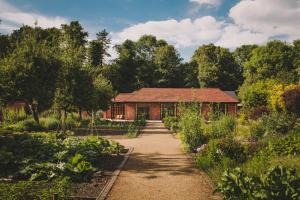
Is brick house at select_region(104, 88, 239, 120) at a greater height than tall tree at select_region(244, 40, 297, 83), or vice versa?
tall tree at select_region(244, 40, 297, 83)

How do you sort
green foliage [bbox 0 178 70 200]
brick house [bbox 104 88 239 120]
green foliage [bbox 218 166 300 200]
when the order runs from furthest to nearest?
brick house [bbox 104 88 239 120]
green foliage [bbox 218 166 300 200]
green foliage [bbox 0 178 70 200]

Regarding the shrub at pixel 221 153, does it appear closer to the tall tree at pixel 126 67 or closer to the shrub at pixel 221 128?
the shrub at pixel 221 128

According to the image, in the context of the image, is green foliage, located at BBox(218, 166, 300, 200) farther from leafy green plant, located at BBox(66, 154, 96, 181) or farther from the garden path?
leafy green plant, located at BBox(66, 154, 96, 181)

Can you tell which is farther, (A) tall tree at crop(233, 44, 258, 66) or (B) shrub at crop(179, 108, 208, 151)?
(A) tall tree at crop(233, 44, 258, 66)

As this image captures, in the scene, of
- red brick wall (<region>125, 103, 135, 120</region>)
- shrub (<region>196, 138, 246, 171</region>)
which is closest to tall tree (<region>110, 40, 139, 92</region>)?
red brick wall (<region>125, 103, 135, 120</region>)

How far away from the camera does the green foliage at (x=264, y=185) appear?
597cm

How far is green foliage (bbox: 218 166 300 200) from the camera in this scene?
19.6 ft

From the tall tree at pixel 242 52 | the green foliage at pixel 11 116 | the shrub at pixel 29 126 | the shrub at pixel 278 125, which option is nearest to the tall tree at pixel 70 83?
the shrub at pixel 29 126

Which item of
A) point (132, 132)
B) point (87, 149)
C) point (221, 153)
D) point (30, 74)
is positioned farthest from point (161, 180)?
point (30, 74)

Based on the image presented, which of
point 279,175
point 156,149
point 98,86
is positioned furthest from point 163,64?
point 279,175

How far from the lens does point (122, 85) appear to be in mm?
60688

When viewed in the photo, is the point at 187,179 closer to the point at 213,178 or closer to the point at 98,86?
the point at 213,178

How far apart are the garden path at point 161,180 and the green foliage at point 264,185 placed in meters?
1.19

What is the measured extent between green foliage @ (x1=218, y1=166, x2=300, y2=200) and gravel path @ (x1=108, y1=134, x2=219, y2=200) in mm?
1193
